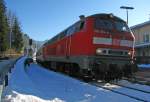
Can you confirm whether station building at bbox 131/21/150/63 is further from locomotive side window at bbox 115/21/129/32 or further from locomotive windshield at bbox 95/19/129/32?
locomotive windshield at bbox 95/19/129/32

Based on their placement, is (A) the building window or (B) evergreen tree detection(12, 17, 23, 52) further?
(B) evergreen tree detection(12, 17, 23, 52)

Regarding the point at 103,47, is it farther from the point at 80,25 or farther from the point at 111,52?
the point at 80,25

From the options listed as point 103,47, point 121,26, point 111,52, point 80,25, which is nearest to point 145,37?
point 121,26

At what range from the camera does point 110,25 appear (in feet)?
53.4

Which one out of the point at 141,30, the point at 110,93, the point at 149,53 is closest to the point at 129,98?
the point at 110,93

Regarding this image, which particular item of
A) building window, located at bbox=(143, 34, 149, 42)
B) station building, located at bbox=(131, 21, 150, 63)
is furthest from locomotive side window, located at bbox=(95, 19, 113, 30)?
building window, located at bbox=(143, 34, 149, 42)

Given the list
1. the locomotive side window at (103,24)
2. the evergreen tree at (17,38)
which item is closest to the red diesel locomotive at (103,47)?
the locomotive side window at (103,24)

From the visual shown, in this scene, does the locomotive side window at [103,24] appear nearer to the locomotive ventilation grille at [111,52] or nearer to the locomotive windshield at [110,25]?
the locomotive windshield at [110,25]

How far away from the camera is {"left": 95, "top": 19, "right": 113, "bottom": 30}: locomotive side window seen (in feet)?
52.4

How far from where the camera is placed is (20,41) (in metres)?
108

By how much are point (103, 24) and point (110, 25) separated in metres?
0.39

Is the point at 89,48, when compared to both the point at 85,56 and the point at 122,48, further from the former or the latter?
the point at 122,48

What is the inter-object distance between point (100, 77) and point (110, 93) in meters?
3.85

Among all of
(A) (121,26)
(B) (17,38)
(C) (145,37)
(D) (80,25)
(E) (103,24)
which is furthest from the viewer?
(B) (17,38)
